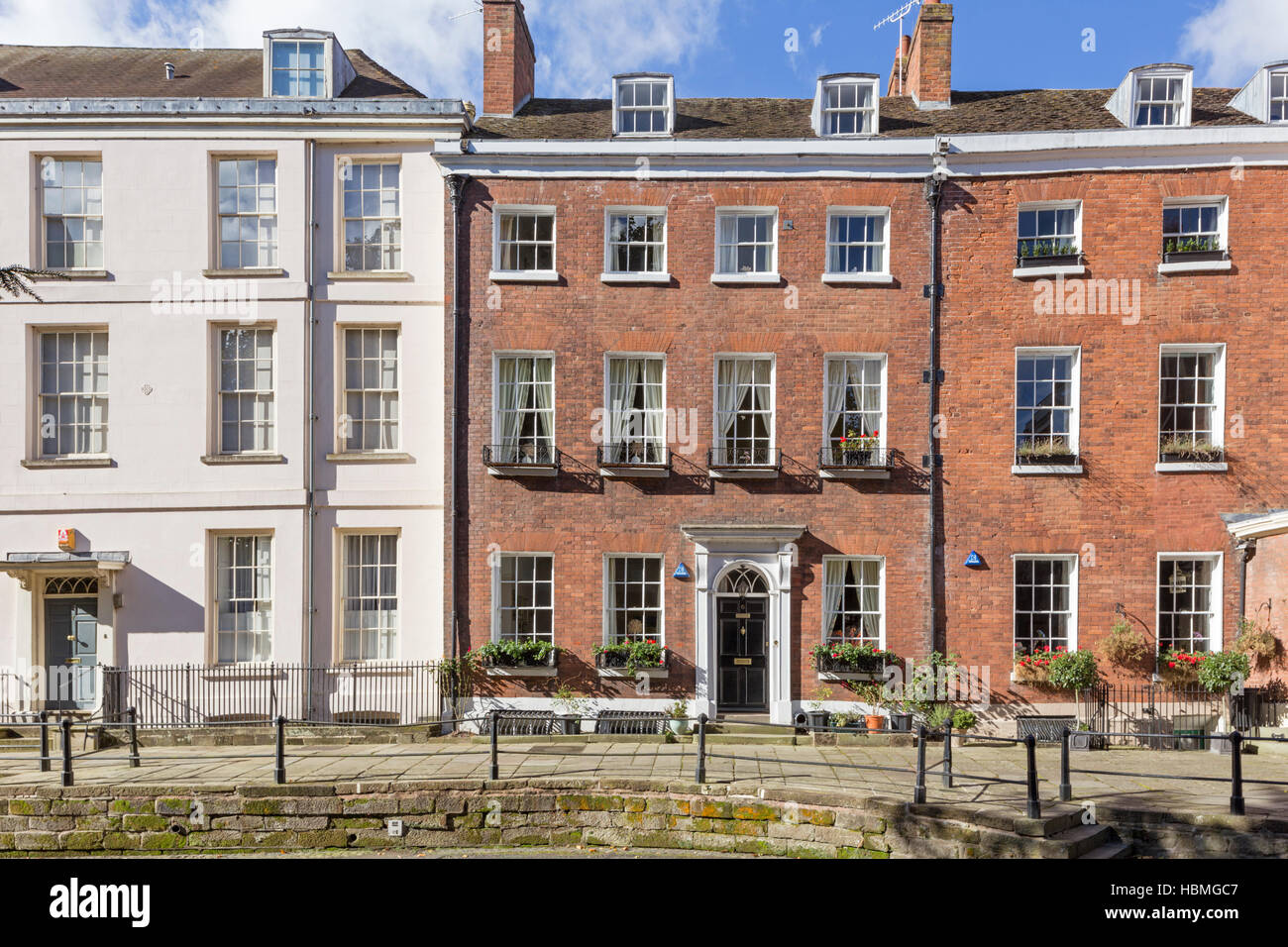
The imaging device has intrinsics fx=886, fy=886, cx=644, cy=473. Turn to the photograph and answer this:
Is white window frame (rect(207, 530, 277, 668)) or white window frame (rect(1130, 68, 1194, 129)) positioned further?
white window frame (rect(1130, 68, 1194, 129))

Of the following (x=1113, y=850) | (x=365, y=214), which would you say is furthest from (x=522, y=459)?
(x=1113, y=850)

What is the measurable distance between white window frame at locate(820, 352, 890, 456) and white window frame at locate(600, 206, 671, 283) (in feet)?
10.5

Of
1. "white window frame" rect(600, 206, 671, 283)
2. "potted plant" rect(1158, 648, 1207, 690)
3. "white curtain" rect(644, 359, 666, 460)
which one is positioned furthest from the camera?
"white curtain" rect(644, 359, 666, 460)

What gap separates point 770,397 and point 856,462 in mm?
1869

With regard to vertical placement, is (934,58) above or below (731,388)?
above

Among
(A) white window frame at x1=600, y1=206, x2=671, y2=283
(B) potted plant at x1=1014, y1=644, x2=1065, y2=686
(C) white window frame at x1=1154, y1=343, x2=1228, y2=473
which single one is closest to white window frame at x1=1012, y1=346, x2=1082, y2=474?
(C) white window frame at x1=1154, y1=343, x2=1228, y2=473

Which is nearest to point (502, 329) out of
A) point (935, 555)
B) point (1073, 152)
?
point (935, 555)

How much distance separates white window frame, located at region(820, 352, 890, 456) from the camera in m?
15.4

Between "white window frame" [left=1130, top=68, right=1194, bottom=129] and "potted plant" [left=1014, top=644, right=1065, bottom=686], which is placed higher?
"white window frame" [left=1130, top=68, right=1194, bottom=129]

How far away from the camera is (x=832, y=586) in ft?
50.6

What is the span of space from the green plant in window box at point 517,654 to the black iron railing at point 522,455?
122 inches

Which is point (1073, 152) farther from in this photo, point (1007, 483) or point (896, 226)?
point (1007, 483)

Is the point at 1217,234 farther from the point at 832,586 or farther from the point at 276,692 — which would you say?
the point at 276,692

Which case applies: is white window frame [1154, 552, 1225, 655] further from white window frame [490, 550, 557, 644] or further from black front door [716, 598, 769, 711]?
white window frame [490, 550, 557, 644]
